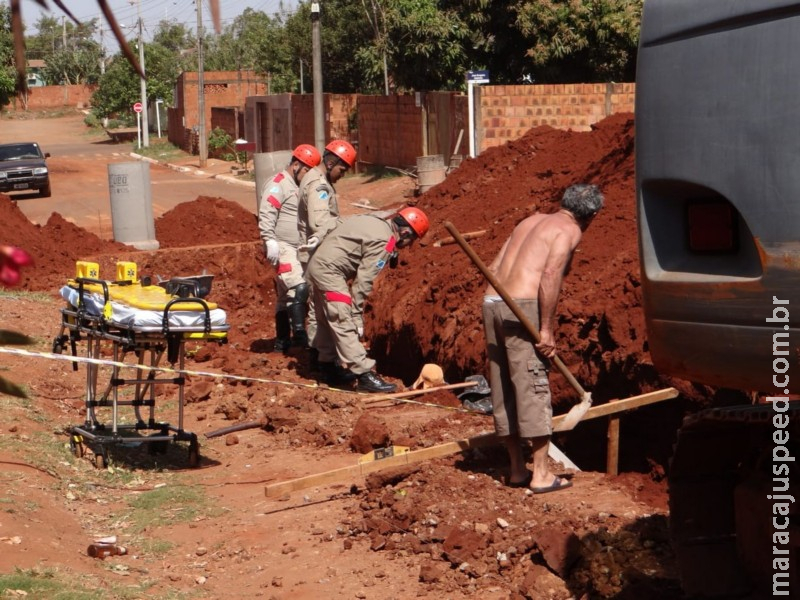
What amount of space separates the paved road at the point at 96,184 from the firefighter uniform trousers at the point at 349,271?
15.2m

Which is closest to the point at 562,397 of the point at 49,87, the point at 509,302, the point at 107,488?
the point at 509,302

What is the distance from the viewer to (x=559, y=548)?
591 cm

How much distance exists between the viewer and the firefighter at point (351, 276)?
1038 cm

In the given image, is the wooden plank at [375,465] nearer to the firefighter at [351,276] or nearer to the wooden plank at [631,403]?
the wooden plank at [631,403]

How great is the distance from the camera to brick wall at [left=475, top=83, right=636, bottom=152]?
989 inches

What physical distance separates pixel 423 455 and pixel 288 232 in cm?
506

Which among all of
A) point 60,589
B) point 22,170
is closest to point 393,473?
point 60,589

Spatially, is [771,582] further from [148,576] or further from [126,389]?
[126,389]

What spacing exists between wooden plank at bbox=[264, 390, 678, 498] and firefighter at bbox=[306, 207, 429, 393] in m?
2.80

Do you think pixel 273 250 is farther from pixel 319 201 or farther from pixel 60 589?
pixel 60 589

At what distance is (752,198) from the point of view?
3334mm

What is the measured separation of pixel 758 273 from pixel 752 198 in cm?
21

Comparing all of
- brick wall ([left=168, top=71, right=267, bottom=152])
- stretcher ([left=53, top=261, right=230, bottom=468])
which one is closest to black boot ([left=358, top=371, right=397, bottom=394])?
stretcher ([left=53, top=261, right=230, bottom=468])

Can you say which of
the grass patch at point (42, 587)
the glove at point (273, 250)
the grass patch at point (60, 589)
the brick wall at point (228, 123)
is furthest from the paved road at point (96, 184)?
the grass patch at point (42, 587)
